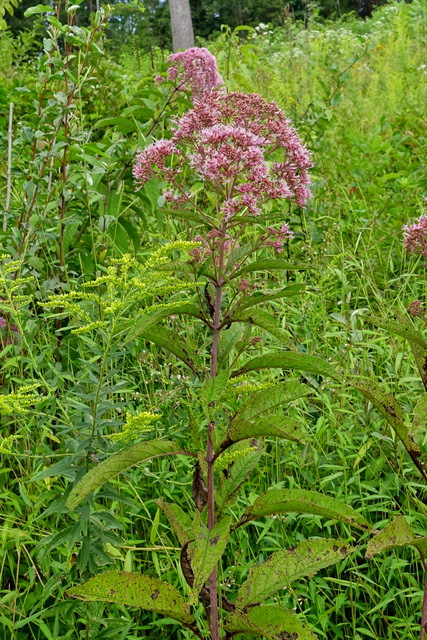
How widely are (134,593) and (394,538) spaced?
50 cm

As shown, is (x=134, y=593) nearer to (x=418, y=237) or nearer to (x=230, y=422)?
(x=230, y=422)

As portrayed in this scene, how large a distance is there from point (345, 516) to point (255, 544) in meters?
0.74

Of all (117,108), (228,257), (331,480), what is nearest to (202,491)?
(228,257)

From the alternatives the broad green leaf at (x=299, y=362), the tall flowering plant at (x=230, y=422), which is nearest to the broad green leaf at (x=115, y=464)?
the tall flowering plant at (x=230, y=422)

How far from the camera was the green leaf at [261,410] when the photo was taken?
3.70ft

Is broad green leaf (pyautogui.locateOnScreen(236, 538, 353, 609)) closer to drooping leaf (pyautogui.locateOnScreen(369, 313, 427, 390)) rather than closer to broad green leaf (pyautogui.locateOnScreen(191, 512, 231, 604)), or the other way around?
broad green leaf (pyautogui.locateOnScreen(191, 512, 231, 604))

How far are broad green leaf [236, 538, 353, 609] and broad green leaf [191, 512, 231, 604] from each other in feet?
0.51

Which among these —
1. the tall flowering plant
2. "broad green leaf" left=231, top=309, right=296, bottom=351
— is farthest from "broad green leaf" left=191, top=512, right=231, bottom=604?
"broad green leaf" left=231, top=309, right=296, bottom=351

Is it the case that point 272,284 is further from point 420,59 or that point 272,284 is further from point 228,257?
point 420,59

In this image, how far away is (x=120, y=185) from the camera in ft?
8.43

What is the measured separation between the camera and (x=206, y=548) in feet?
3.57

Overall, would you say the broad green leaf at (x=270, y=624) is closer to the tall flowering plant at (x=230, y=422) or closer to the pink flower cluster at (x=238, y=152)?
the tall flowering plant at (x=230, y=422)

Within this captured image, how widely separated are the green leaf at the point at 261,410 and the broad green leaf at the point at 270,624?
0.33 m

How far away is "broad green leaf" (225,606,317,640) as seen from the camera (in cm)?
113
